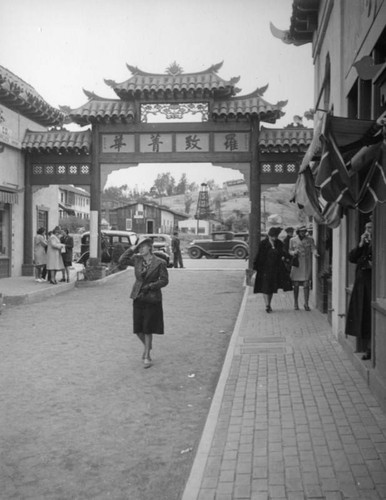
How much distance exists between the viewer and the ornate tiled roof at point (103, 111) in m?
17.7

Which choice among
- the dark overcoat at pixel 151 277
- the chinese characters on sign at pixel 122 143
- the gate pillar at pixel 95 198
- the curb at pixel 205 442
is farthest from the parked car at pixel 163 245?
the curb at pixel 205 442

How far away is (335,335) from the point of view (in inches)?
351

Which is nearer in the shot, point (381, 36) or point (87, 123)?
point (381, 36)

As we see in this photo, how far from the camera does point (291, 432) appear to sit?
4715 mm

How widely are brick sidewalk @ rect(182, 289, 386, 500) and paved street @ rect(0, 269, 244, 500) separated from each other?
0.84ft

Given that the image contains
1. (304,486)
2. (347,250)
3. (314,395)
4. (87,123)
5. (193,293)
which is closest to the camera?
(304,486)

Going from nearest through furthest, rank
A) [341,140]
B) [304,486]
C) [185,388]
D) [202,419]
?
[304,486] < [341,140] < [202,419] < [185,388]

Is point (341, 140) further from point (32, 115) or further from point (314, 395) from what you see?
point (32, 115)

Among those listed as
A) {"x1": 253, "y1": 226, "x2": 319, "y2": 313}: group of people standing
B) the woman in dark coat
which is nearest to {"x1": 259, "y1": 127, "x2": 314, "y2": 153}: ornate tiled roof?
{"x1": 253, "y1": 226, "x2": 319, "y2": 313}: group of people standing

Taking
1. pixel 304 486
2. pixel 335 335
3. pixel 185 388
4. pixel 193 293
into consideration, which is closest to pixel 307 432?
pixel 304 486

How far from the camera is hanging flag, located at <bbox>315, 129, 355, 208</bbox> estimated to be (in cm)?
433

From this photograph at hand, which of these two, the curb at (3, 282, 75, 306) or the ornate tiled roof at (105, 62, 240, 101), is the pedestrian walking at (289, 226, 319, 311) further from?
the ornate tiled roof at (105, 62, 240, 101)

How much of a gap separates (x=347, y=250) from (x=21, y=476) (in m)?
5.42

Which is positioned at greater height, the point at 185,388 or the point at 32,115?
the point at 32,115
